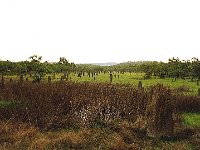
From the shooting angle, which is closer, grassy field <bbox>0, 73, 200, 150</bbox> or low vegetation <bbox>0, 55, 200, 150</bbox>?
grassy field <bbox>0, 73, 200, 150</bbox>

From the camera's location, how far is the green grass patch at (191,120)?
558 inches

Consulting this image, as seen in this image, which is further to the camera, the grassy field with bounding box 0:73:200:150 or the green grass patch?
the green grass patch

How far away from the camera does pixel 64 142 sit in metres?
11.4

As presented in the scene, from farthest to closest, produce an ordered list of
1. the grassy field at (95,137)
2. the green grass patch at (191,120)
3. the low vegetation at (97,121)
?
1. the green grass patch at (191,120)
2. the low vegetation at (97,121)
3. the grassy field at (95,137)

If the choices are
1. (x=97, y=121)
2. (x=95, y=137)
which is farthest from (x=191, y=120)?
(x=95, y=137)

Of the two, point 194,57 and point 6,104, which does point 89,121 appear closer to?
point 6,104

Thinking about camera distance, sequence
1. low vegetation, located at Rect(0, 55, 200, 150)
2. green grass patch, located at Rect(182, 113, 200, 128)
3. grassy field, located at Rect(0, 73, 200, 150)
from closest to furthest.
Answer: grassy field, located at Rect(0, 73, 200, 150) < low vegetation, located at Rect(0, 55, 200, 150) < green grass patch, located at Rect(182, 113, 200, 128)

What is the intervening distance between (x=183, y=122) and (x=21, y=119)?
7.10m

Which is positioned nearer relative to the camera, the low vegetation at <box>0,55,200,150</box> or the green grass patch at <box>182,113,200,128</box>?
the low vegetation at <box>0,55,200,150</box>

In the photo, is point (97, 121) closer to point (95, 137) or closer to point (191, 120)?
point (95, 137)

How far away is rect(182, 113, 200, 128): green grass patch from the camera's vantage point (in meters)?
14.2

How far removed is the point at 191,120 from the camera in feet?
48.8

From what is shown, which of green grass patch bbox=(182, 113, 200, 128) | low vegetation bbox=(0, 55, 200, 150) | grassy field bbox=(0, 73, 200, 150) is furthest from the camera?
green grass patch bbox=(182, 113, 200, 128)

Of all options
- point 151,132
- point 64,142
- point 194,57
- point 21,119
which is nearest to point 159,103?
point 151,132
